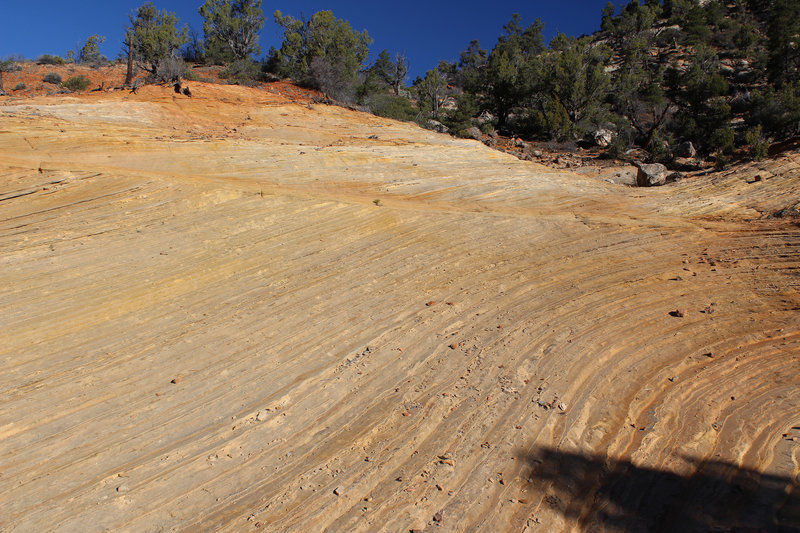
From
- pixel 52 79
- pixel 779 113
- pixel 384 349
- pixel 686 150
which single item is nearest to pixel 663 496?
pixel 384 349

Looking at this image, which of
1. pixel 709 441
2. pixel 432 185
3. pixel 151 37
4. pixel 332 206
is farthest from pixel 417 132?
pixel 151 37

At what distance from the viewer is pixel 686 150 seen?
71.6 ft

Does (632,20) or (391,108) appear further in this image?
(632,20)

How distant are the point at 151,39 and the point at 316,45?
952 cm

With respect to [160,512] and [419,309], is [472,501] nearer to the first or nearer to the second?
[160,512]

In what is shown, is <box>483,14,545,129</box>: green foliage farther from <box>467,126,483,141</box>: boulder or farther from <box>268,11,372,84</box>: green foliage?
<box>268,11,372,84</box>: green foliage

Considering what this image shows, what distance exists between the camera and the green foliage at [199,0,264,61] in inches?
1475

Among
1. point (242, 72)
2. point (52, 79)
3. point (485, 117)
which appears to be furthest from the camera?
point (485, 117)

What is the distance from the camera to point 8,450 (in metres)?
4.47

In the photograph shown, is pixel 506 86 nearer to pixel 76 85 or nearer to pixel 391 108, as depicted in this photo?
pixel 391 108

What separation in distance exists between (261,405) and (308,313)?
5.92ft

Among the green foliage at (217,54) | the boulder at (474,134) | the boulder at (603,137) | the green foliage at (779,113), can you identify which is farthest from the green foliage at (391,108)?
the green foliage at (779,113)

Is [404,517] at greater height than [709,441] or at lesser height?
lesser

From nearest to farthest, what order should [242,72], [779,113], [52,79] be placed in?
[779,113] < [52,79] < [242,72]
